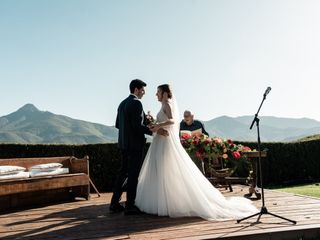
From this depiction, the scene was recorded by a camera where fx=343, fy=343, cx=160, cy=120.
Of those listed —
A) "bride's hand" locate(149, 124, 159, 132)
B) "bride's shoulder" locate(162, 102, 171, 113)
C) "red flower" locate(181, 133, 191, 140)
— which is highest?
"bride's shoulder" locate(162, 102, 171, 113)

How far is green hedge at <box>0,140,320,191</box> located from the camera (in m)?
11.1

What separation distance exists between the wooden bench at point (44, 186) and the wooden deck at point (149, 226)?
70 centimetres

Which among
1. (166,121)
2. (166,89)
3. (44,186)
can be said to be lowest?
(44,186)

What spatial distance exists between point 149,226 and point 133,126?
1872mm

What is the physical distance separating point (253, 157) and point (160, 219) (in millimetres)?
3547

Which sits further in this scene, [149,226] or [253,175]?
[253,175]

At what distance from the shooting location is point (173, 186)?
6.12 m

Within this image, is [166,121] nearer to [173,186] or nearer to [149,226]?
[173,186]

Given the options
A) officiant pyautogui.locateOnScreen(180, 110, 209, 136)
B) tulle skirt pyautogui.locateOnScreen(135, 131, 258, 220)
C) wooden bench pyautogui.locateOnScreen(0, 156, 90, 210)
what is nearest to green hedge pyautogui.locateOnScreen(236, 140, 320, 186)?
officiant pyautogui.locateOnScreen(180, 110, 209, 136)

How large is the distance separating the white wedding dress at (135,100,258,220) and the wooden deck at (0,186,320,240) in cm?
24

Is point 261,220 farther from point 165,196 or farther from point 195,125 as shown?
point 195,125

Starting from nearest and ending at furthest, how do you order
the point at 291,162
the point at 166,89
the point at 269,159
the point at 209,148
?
the point at 166,89 < the point at 209,148 < the point at 269,159 < the point at 291,162

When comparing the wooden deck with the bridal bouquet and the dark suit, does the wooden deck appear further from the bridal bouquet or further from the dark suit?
the bridal bouquet

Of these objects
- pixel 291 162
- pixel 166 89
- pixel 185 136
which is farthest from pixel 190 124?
pixel 291 162
